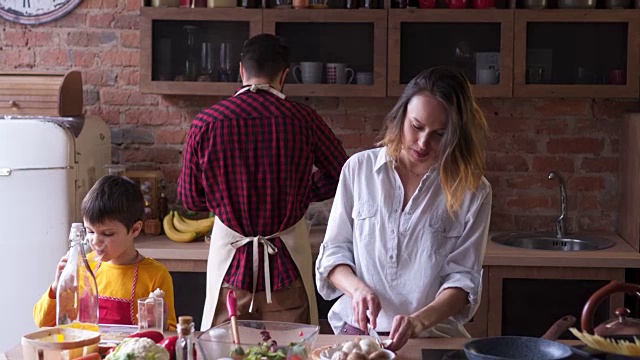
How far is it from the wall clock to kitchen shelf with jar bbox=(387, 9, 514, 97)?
1.57 meters

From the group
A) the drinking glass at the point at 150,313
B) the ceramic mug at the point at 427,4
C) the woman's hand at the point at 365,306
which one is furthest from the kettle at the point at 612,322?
the ceramic mug at the point at 427,4

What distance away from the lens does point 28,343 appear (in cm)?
200

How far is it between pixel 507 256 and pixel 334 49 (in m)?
1.20

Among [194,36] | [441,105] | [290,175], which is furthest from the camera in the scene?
[194,36]

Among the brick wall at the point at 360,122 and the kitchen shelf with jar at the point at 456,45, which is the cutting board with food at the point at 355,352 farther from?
the brick wall at the point at 360,122

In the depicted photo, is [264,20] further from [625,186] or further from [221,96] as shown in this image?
[625,186]

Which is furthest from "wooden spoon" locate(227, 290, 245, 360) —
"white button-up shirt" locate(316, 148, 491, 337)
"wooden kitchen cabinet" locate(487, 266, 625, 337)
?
"wooden kitchen cabinet" locate(487, 266, 625, 337)

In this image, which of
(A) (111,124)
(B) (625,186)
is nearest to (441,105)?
(B) (625,186)

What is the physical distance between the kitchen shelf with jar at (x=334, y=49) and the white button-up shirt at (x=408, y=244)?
1628 millimetres

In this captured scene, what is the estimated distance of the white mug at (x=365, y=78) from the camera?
4234mm

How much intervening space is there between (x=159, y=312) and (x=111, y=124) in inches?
95.9

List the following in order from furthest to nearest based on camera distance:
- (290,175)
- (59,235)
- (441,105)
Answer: (59,235)
(290,175)
(441,105)

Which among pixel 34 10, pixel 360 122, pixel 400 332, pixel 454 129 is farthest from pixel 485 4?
pixel 400 332

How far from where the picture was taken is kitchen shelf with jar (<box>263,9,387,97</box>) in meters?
4.20
